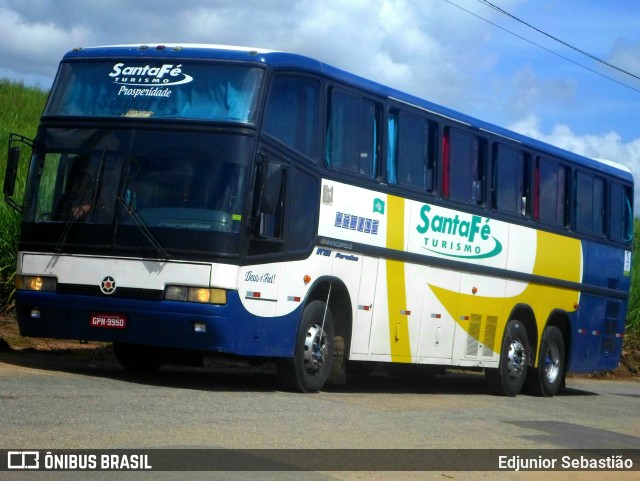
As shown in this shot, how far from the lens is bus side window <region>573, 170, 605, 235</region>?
2145 centimetres

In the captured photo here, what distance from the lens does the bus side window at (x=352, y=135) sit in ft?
50.2

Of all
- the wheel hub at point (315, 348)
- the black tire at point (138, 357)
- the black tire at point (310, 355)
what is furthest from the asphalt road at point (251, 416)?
the wheel hub at point (315, 348)

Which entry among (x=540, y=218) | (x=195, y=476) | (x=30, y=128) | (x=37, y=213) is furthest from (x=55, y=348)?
(x=30, y=128)

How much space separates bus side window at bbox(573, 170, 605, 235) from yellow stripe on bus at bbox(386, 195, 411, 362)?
5.51 meters

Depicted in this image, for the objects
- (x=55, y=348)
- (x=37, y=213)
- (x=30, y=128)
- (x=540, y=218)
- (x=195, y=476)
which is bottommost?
(x=195, y=476)

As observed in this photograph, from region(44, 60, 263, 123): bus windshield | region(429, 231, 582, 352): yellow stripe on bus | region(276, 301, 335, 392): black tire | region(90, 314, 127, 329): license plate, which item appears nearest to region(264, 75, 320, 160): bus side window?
region(44, 60, 263, 123): bus windshield

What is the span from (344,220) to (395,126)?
1.95 meters

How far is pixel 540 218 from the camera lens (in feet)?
66.5

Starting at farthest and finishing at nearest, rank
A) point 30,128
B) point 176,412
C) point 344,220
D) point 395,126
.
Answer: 1. point 30,128
2. point 395,126
3. point 344,220
4. point 176,412

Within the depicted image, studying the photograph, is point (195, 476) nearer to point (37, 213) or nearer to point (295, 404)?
point (295, 404)

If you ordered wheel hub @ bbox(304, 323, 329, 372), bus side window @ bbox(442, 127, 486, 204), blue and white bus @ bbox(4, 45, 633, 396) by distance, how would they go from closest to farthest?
blue and white bus @ bbox(4, 45, 633, 396), wheel hub @ bbox(304, 323, 329, 372), bus side window @ bbox(442, 127, 486, 204)

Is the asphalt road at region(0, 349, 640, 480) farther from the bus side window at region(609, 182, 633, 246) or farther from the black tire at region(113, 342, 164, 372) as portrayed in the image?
the bus side window at region(609, 182, 633, 246)

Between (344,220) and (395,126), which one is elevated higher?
(395,126)

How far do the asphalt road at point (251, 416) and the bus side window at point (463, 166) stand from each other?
282cm
